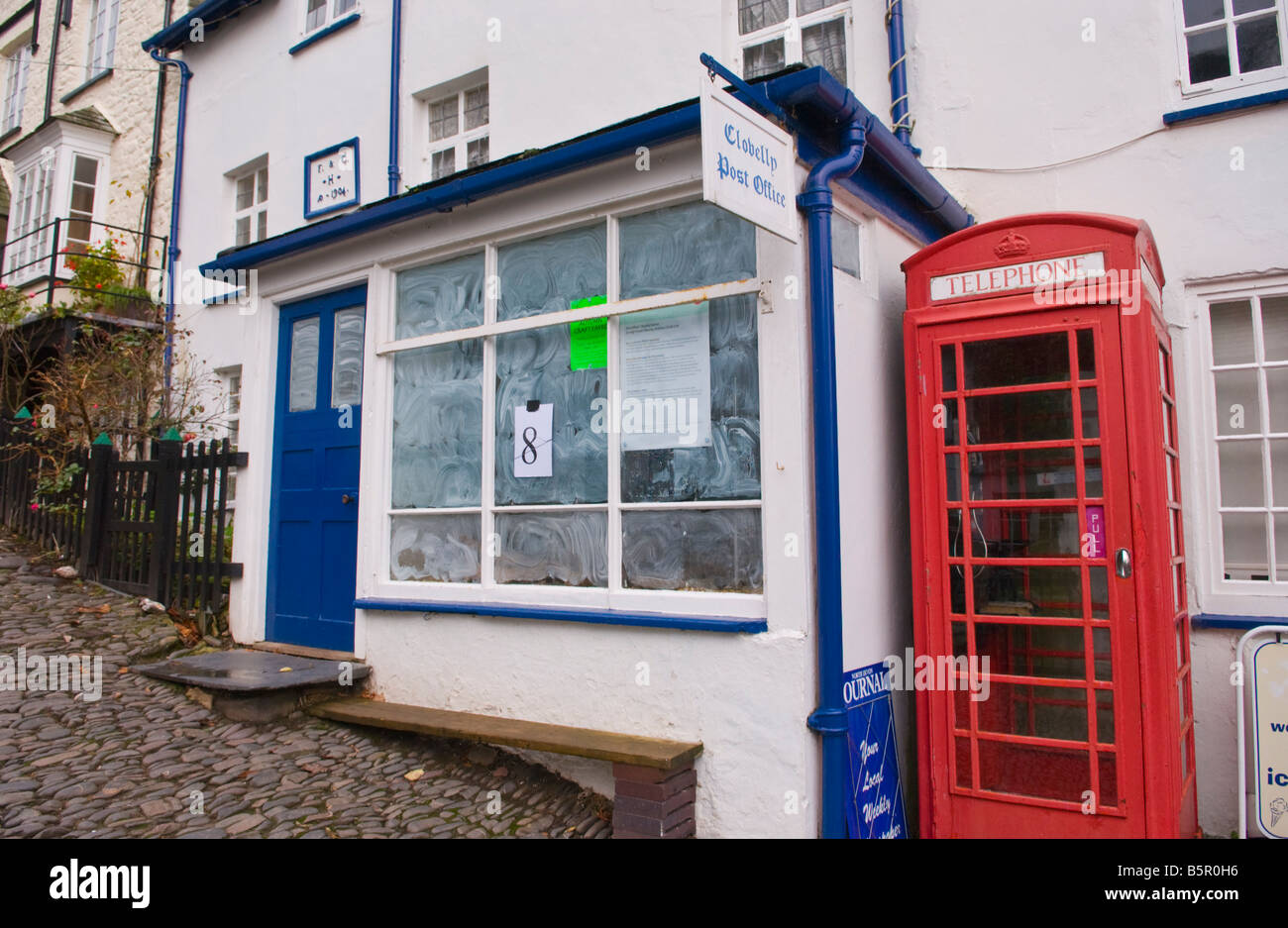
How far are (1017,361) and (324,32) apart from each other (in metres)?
9.83

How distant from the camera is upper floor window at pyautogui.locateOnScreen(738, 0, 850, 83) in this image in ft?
22.7

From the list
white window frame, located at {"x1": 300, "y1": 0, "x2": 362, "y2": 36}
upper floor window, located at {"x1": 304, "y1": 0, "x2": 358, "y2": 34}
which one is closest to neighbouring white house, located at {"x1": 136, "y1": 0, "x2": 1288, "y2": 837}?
white window frame, located at {"x1": 300, "y1": 0, "x2": 362, "y2": 36}

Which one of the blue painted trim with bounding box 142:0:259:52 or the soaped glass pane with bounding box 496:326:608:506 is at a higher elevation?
the blue painted trim with bounding box 142:0:259:52

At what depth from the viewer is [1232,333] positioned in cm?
532

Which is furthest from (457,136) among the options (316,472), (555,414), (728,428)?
(728,428)

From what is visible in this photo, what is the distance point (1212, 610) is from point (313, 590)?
20.2 ft

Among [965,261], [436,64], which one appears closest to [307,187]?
[436,64]

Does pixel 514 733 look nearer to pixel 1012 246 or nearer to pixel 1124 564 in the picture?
pixel 1124 564

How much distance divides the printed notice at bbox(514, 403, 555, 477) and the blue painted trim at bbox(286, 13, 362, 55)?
24.3 feet

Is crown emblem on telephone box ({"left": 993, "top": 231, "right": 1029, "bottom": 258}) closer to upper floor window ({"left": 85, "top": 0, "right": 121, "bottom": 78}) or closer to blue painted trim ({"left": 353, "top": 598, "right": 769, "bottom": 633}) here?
blue painted trim ({"left": 353, "top": 598, "right": 769, "bottom": 633})

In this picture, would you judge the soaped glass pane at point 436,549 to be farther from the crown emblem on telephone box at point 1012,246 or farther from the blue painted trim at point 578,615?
the crown emblem on telephone box at point 1012,246

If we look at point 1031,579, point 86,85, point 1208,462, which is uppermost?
point 86,85

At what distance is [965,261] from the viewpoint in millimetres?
4539

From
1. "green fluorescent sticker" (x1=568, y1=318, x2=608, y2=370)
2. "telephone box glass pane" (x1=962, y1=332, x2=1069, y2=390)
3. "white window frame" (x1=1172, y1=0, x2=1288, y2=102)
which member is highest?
"white window frame" (x1=1172, y1=0, x2=1288, y2=102)
